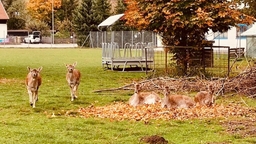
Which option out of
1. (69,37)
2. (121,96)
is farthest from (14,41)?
(121,96)

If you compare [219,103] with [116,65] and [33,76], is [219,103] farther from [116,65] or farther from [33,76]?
[116,65]

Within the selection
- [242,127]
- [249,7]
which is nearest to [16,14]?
[249,7]

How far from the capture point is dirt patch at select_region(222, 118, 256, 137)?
1004 centimetres

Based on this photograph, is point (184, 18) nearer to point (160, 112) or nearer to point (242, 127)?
point (160, 112)

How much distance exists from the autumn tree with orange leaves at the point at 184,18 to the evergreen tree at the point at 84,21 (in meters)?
54.2

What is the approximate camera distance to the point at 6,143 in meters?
9.14

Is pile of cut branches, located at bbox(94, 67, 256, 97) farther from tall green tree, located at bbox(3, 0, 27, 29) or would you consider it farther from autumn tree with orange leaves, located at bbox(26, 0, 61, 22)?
autumn tree with orange leaves, located at bbox(26, 0, 61, 22)

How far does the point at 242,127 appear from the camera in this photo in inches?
418

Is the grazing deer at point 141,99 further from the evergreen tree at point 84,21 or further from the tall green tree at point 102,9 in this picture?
the tall green tree at point 102,9

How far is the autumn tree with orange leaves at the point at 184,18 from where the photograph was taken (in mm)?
19844

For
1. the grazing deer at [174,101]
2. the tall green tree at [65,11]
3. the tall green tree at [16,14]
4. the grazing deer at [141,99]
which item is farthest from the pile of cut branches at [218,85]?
the tall green tree at [16,14]

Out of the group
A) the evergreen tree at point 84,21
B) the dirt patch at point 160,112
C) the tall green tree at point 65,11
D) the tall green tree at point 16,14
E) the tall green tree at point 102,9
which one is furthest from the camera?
the tall green tree at point 16,14

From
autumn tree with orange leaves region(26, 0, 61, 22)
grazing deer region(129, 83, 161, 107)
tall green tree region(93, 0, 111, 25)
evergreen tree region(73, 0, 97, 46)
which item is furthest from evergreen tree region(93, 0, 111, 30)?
grazing deer region(129, 83, 161, 107)

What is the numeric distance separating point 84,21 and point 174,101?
6452 centimetres
